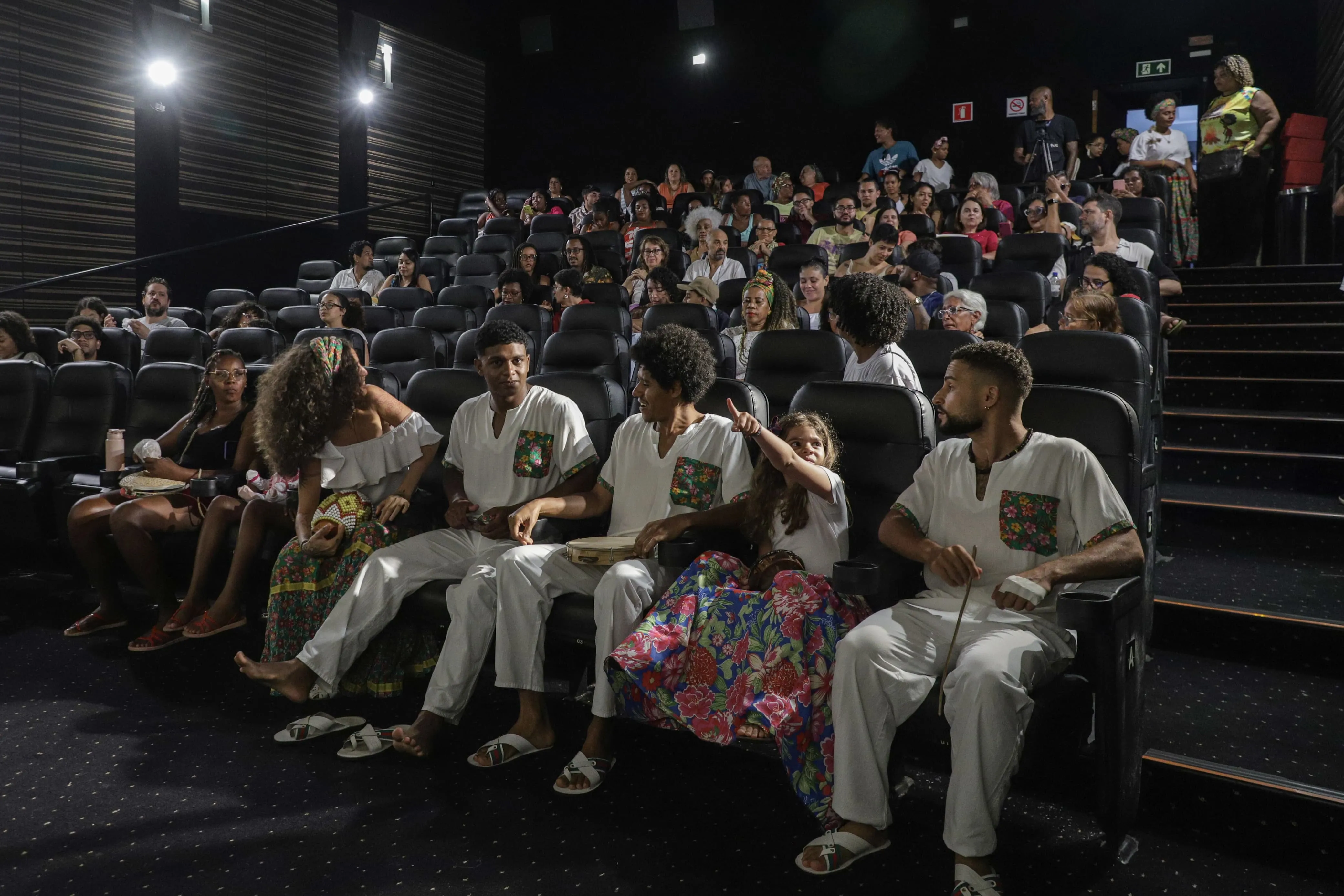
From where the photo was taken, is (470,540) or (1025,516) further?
(470,540)

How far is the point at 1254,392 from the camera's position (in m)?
3.92

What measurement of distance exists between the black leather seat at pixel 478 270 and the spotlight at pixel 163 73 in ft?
9.76

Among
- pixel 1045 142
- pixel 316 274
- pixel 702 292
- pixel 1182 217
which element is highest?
pixel 1045 142

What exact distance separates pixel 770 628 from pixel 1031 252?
404 cm

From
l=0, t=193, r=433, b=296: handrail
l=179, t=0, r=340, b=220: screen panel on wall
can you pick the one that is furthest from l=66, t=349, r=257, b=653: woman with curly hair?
l=179, t=0, r=340, b=220: screen panel on wall

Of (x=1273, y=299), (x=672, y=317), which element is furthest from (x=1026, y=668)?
(x=1273, y=299)

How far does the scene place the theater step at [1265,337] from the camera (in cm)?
416

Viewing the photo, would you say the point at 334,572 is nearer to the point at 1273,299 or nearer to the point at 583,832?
the point at 583,832

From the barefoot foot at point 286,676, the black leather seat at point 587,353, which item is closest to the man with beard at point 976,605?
the barefoot foot at point 286,676

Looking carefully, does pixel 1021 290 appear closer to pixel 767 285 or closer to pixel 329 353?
pixel 767 285

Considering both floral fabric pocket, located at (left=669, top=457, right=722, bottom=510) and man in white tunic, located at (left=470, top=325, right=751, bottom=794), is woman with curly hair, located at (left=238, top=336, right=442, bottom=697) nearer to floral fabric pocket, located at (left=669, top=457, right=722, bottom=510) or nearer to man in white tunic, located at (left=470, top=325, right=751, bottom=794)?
man in white tunic, located at (left=470, top=325, right=751, bottom=794)

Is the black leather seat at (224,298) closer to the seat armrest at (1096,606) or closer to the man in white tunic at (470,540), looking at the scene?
the man in white tunic at (470,540)

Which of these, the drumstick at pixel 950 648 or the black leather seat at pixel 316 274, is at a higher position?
the black leather seat at pixel 316 274

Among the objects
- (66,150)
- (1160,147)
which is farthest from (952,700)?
(66,150)
